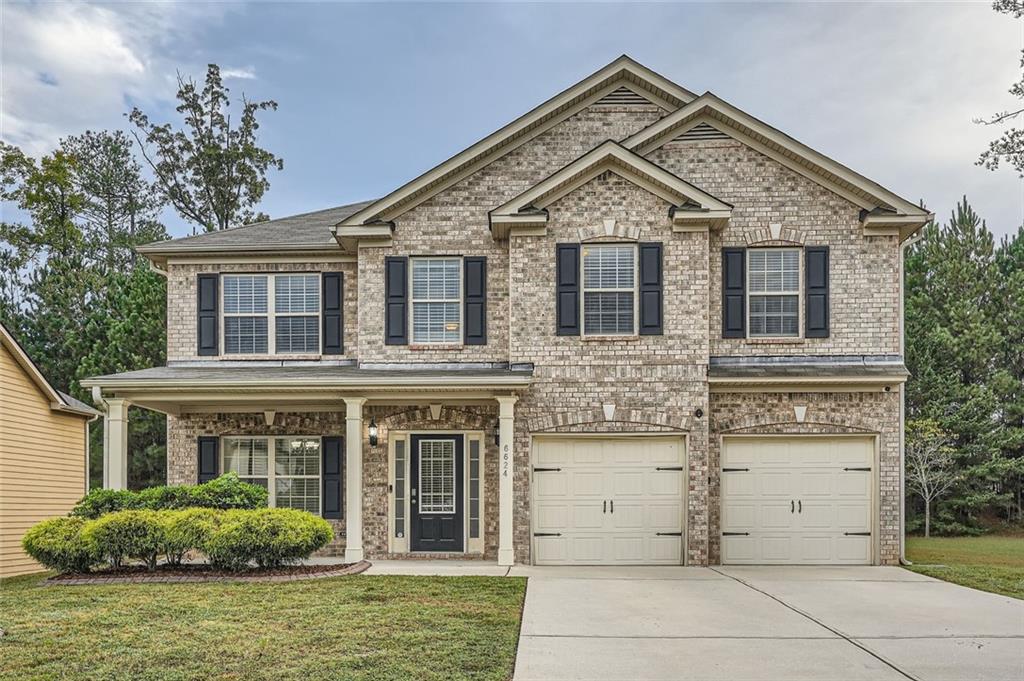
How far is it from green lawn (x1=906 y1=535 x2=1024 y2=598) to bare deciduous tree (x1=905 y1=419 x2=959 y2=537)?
133cm

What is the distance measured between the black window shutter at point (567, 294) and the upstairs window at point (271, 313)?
4.43 meters

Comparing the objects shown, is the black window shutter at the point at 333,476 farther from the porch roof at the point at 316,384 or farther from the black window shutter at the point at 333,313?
the black window shutter at the point at 333,313

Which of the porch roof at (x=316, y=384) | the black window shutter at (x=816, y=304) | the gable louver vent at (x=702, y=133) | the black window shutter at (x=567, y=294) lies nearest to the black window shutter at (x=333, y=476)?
the porch roof at (x=316, y=384)

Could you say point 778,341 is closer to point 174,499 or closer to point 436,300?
point 436,300

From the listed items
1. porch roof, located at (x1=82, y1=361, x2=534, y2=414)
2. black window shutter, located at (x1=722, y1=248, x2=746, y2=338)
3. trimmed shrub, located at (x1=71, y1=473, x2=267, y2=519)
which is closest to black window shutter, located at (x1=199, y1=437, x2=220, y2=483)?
porch roof, located at (x1=82, y1=361, x2=534, y2=414)

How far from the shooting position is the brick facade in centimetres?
1404

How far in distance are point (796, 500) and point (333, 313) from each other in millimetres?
8558

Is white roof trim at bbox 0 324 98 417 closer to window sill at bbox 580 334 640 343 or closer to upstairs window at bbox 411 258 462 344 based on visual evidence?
upstairs window at bbox 411 258 462 344

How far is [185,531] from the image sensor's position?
1191cm

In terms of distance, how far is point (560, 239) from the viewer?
14.2 meters

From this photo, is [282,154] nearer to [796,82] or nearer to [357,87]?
[357,87]

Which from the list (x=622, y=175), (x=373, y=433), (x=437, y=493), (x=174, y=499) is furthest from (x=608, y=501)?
(x=174, y=499)

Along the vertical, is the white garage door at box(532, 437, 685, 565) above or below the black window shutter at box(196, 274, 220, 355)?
below

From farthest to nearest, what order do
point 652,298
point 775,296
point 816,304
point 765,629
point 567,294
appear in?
point 775,296, point 816,304, point 567,294, point 652,298, point 765,629
